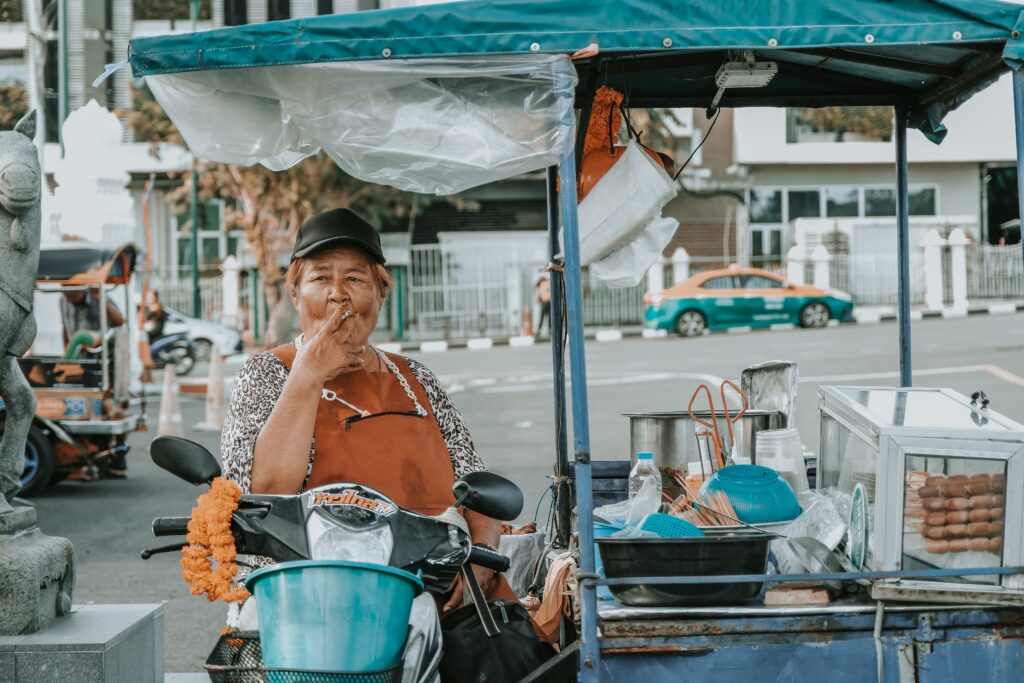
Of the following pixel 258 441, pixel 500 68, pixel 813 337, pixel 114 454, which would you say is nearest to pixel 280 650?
pixel 258 441

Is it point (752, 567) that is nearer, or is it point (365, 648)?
point (365, 648)

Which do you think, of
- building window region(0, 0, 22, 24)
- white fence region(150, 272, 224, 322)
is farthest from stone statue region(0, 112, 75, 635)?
building window region(0, 0, 22, 24)

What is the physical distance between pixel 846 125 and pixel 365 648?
30.8 metres

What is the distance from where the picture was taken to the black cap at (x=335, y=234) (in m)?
3.11

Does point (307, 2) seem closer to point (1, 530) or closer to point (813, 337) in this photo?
point (813, 337)

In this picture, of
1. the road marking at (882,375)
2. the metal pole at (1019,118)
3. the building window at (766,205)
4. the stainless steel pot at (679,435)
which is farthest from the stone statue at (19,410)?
the building window at (766,205)

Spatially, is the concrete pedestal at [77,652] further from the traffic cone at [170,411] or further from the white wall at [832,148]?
the white wall at [832,148]

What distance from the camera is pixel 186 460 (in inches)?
96.2

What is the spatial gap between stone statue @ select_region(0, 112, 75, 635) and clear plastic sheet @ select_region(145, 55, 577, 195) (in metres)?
0.77

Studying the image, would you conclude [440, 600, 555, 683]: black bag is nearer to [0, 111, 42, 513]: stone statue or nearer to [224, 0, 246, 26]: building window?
[0, 111, 42, 513]: stone statue

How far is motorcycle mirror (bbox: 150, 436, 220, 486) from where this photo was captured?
7.98ft

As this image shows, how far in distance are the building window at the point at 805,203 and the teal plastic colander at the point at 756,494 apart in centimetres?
2901

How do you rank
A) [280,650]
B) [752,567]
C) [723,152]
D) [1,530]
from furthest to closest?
[723,152]
[1,530]
[752,567]
[280,650]

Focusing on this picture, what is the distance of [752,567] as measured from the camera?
2.62m
